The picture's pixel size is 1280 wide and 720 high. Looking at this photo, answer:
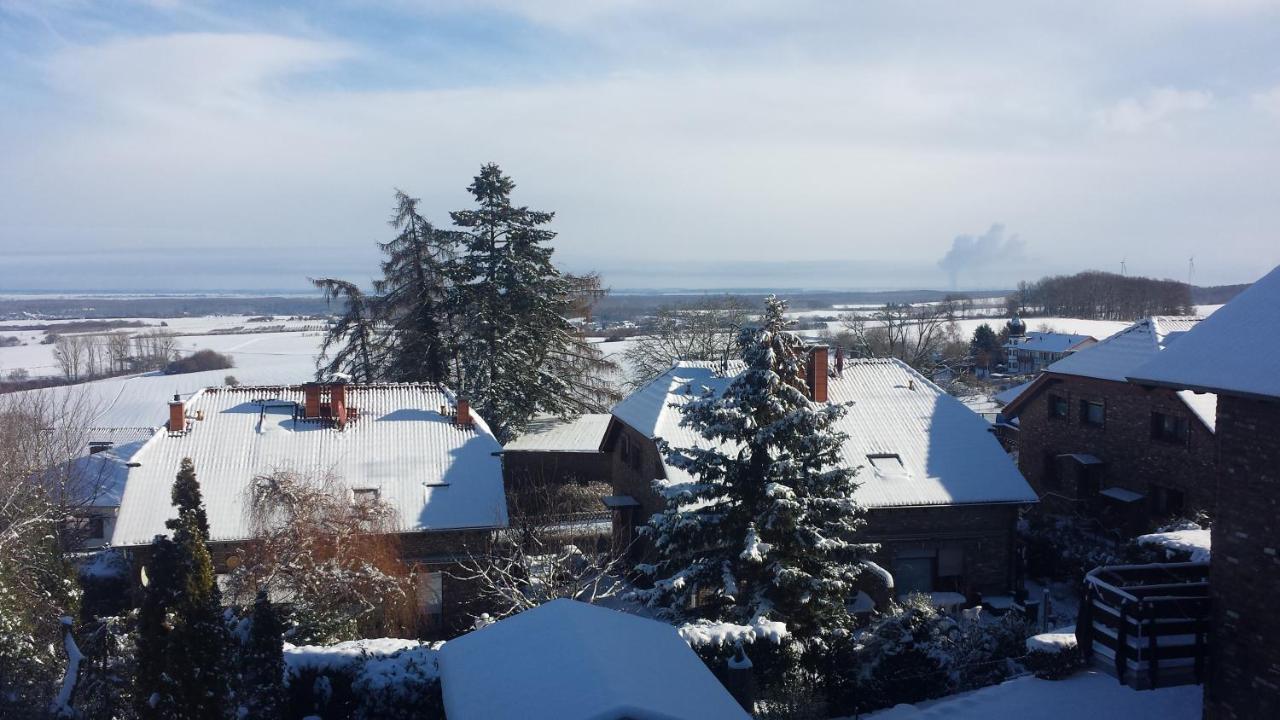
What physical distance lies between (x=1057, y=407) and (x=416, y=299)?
2455cm

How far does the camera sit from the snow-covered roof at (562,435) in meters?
33.8

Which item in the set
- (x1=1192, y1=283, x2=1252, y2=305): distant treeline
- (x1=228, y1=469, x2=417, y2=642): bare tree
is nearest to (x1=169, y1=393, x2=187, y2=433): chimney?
(x1=228, y1=469, x2=417, y2=642): bare tree

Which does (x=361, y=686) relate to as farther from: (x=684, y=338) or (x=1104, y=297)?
(x=1104, y=297)

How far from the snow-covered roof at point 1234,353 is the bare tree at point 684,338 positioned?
34803 mm

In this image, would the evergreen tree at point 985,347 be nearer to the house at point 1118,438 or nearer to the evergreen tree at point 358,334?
the house at point 1118,438

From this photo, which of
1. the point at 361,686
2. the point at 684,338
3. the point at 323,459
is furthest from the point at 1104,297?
the point at 361,686

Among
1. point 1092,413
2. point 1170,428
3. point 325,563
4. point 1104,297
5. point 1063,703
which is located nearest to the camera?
point 1063,703

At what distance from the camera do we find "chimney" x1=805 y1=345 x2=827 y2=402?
22.1 metres

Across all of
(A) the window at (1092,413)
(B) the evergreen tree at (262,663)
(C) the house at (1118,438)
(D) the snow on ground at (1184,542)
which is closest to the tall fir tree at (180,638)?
(B) the evergreen tree at (262,663)

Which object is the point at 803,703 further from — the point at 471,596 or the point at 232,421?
the point at 232,421

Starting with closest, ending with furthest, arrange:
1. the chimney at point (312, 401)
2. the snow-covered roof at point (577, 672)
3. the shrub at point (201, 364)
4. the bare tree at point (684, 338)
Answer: the snow-covered roof at point (577, 672)
the chimney at point (312, 401)
the bare tree at point (684, 338)
the shrub at point (201, 364)

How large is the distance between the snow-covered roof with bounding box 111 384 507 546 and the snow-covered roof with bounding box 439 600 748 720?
9754 mm

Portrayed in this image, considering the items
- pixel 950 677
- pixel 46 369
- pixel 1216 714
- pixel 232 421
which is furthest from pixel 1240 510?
pixel 46 369

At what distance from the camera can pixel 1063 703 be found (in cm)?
1216
